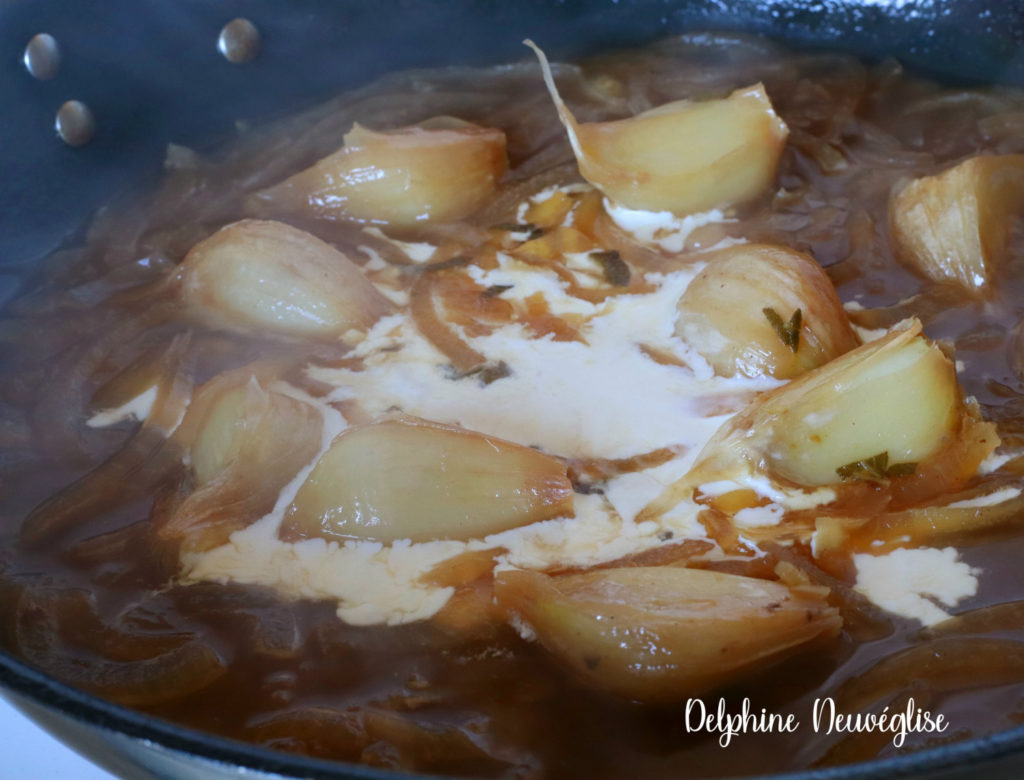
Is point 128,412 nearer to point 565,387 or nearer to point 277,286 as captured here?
point 277,286

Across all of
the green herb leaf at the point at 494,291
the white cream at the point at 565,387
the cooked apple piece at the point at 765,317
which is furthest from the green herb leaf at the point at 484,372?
the cooked apple piece at the point at 765,317

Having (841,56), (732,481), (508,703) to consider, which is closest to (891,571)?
(732,481)

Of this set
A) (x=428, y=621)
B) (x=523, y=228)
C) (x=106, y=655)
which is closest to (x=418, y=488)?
(x=428, y=621)

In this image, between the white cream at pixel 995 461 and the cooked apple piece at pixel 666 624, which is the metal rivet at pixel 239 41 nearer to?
the cooked apple piece at pixel 666 624

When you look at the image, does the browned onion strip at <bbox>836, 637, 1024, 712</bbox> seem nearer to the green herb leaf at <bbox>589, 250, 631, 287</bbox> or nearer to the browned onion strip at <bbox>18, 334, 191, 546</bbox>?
the green herb leaf at <bbox>589, 250, 631, 287</bbox>

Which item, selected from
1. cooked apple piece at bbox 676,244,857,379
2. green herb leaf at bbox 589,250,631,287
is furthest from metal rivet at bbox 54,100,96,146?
cooked apple piece at bbox 676,244,857,379

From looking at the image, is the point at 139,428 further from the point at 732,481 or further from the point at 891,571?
the point at 891,571
